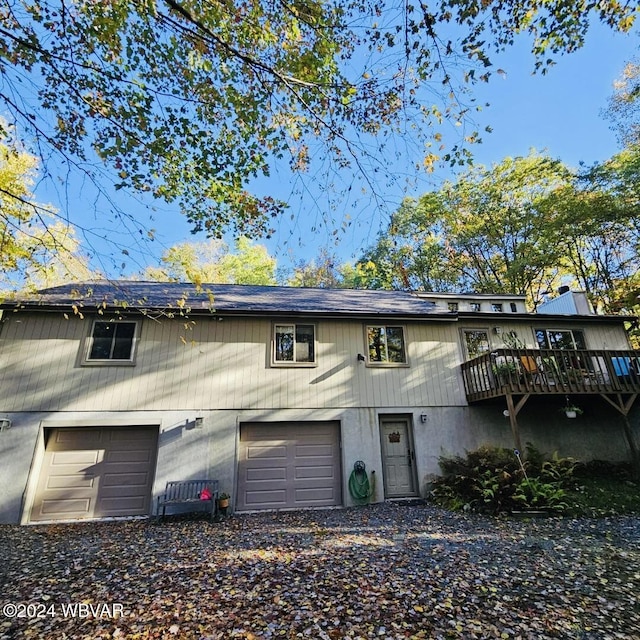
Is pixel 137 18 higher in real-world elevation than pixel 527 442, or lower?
higher

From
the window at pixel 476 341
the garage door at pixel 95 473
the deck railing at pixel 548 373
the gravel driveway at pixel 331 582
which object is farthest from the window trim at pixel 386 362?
the garage door at pixel 95 473

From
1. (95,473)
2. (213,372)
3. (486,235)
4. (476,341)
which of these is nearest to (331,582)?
(213,372)

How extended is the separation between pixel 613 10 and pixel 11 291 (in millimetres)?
11039

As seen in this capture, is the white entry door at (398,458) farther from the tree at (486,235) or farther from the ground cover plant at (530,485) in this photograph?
the tree at (486,235)

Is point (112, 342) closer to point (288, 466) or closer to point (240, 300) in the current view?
point (240, 300)

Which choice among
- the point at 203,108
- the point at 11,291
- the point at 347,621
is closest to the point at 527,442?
Result: the point at 347,621

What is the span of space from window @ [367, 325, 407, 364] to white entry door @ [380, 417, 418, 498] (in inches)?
63.0

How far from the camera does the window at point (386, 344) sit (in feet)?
31.0

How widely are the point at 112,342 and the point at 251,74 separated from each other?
7083 millimetres

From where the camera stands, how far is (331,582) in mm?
3818

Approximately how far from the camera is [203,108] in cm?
421

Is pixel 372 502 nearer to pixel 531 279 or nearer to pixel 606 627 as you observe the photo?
pixel 606 627

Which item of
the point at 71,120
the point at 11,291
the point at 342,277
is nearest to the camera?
the point at 71,120

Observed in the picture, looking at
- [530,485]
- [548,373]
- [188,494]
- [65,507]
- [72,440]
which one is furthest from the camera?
[548,373]
